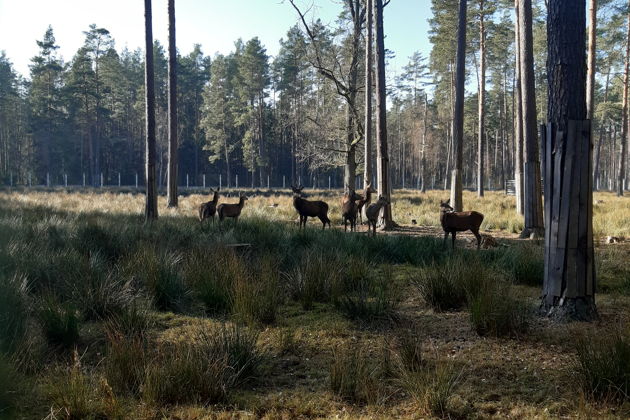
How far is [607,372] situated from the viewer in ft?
11.4

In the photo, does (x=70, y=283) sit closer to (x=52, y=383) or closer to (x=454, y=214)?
(x=52, y=383)

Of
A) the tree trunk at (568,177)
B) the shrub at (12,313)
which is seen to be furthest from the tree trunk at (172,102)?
the tree trunk at (568,177)

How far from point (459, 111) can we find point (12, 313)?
1411 centimetres

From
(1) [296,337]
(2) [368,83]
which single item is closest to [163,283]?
(1) [296,337]

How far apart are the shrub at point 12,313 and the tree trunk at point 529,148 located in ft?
35.9

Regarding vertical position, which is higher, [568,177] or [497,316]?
[568,177]

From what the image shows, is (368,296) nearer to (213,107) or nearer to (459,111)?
(459,111)

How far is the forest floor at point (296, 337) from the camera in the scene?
11.4 feet

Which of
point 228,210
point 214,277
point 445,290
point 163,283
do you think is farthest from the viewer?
point 228,210

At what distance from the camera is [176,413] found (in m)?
3.45

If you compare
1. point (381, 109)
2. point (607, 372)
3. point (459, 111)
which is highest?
point (459, 111)

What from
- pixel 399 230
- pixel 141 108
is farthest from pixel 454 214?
pixel 141 108

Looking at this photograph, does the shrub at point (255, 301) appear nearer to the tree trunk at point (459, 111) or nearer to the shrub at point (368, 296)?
the shrub at point (368, 296)

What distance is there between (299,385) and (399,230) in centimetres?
1076
